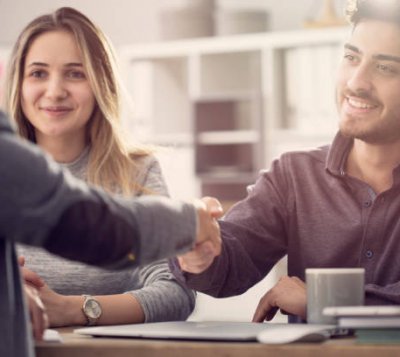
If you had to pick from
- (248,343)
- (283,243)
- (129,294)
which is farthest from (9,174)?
(283,243)

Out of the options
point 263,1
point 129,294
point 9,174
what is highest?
point 263,1

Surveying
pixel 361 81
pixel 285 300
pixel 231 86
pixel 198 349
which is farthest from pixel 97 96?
pixel 231 86

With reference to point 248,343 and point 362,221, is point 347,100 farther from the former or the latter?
point 248,343

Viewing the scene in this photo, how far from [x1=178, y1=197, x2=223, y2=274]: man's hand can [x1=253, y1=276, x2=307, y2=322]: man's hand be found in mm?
136

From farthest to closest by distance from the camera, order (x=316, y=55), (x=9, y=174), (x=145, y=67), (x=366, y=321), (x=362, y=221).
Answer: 1. (x=145, y=67)
2. (x=316, y=55)
3. (x=362, y=221)
4. (x=366, y=321)
5. (x=9, y=174)

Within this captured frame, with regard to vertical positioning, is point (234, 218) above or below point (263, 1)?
below

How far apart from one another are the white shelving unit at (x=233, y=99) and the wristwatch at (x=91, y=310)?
4.28m

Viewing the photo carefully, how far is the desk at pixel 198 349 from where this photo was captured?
1301mm

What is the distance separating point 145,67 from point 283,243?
4867mm

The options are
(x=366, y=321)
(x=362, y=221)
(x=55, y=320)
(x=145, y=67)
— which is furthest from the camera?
(x=145, y=67)

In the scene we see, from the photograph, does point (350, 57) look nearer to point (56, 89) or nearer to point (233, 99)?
point (56, 89)

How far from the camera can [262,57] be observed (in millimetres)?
6449

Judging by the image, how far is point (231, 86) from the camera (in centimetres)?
665

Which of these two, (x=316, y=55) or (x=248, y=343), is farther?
(x=316, y=55)
